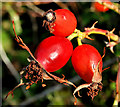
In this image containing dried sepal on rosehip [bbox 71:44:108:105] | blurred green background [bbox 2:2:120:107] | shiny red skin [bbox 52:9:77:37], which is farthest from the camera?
blurred green background [bbox 2:2:120:107]

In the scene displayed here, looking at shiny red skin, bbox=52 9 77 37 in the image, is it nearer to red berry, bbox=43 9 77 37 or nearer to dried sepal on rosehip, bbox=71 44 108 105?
red berry, bbox=43 9 77 37

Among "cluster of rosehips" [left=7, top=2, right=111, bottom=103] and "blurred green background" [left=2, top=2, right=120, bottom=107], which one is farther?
"blurred green background" [left=2, top=2, right=120, bottom=107]

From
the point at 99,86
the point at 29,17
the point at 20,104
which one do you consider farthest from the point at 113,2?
the point at 20,104

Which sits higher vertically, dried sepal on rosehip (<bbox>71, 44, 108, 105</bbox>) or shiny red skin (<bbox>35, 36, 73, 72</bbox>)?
shiny red skin (<bbox>35, 36, 73, 72</bbox>)

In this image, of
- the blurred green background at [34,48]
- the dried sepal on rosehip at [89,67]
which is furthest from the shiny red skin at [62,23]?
the blurred green background at [34,48]

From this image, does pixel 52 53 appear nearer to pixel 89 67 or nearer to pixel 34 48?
pixel 89 67

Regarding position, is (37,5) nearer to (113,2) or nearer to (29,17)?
(29,17)

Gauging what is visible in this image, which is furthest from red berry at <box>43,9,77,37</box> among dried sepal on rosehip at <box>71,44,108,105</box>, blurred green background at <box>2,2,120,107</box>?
blurred green background at <box>2,2,120,107</box>

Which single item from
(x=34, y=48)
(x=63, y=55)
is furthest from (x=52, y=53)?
(x=34, y=48)
